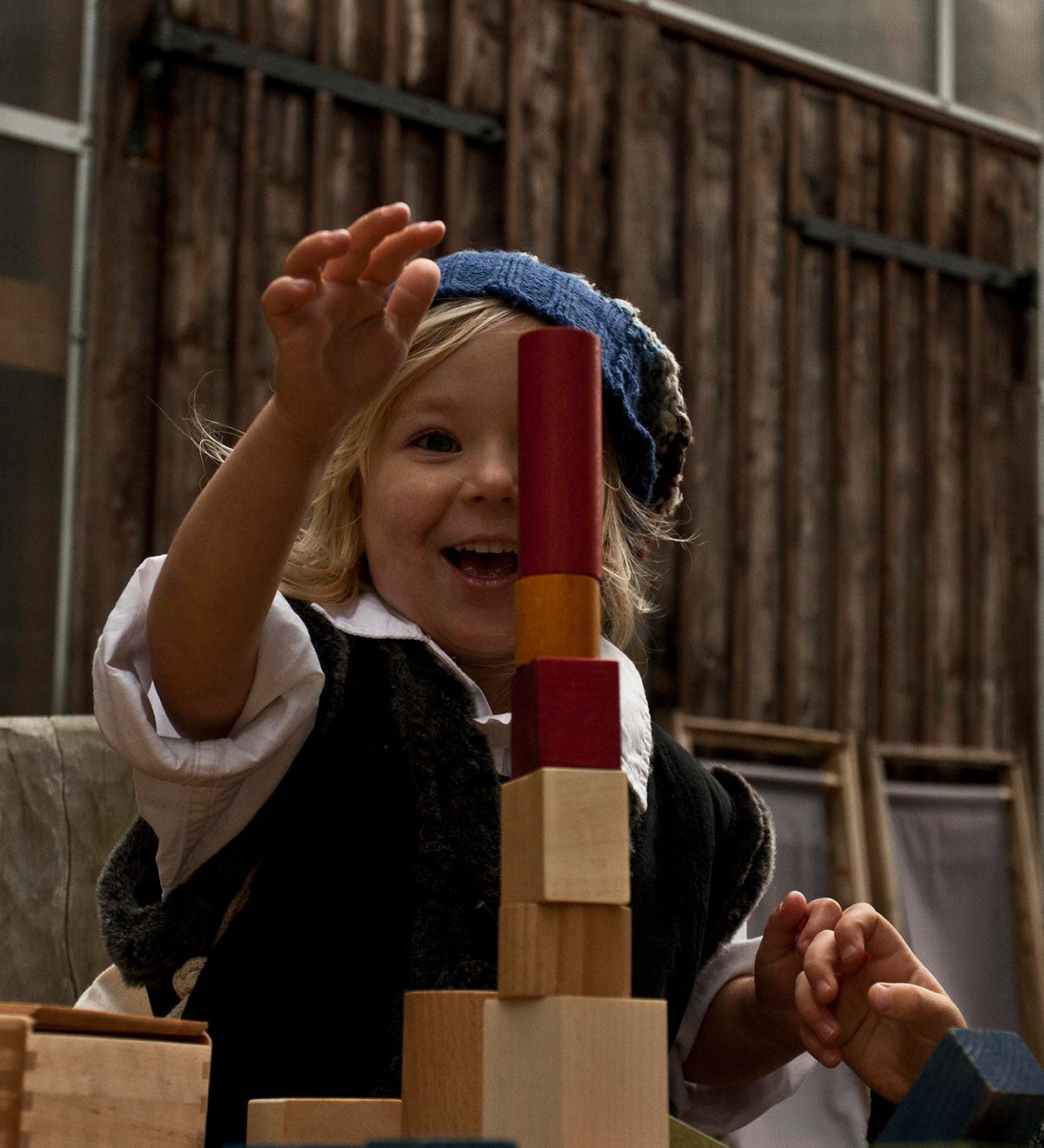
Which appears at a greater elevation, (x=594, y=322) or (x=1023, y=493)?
(x=1023, y=493)

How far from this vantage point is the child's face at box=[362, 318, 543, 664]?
1.28 m

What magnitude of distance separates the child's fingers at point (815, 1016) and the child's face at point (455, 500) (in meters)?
0.43

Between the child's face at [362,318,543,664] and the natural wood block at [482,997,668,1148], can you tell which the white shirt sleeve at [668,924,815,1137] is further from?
the natural wood block at [482,997,668,1148]

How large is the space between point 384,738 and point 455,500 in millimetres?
207

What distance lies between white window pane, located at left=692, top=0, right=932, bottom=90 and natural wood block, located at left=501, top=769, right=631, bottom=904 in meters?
4.35

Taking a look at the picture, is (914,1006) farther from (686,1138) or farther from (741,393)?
(741,393)

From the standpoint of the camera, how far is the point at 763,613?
4.49 meters

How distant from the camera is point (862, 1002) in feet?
3.29

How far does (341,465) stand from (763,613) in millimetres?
3203

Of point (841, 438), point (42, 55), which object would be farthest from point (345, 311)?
point (841, 438)

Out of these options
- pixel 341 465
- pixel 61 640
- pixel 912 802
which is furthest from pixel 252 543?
pixel 912 802

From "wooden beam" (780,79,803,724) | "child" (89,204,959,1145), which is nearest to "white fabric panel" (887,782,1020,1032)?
"wooden beam" (780,79,803,724)

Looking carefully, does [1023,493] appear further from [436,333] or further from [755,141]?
[436,333]

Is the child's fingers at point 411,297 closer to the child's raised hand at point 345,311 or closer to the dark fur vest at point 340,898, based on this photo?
the child's raised hand at point 345,311
